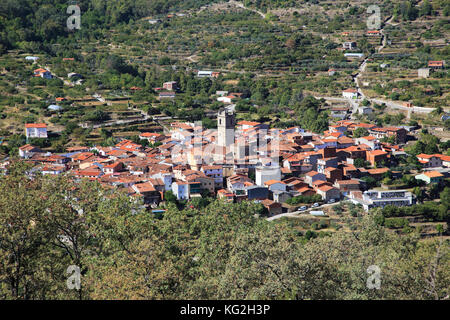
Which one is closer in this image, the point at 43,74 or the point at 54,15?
the point at 43,74

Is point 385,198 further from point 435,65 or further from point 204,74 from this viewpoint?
point 204,74

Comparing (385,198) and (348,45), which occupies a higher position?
(348,45)

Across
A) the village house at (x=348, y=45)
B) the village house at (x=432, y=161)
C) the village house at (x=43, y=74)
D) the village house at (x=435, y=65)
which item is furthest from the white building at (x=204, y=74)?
the village house at (x=432, y=161)

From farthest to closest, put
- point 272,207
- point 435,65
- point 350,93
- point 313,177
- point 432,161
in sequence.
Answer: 1. point 435,65
2. point 350,93
3. point 432,161
4. point 313,177
5. point 272,207

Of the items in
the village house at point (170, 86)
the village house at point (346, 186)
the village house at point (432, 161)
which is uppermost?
the village house at point (170, 86)

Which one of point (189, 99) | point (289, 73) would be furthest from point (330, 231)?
point (289, 73)

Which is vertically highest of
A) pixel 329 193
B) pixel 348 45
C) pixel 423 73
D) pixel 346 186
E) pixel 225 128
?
pixel 348 45

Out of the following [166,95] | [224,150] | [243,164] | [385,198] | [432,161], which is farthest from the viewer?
[166,95]

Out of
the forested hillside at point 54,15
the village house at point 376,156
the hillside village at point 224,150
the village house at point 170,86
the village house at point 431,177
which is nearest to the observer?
the hillside village at point 224,150

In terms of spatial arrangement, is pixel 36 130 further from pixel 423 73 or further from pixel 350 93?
pixel 423 73

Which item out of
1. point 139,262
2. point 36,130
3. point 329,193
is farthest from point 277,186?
point 36,130

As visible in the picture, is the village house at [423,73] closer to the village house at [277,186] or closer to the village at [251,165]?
the village at [251,165]
